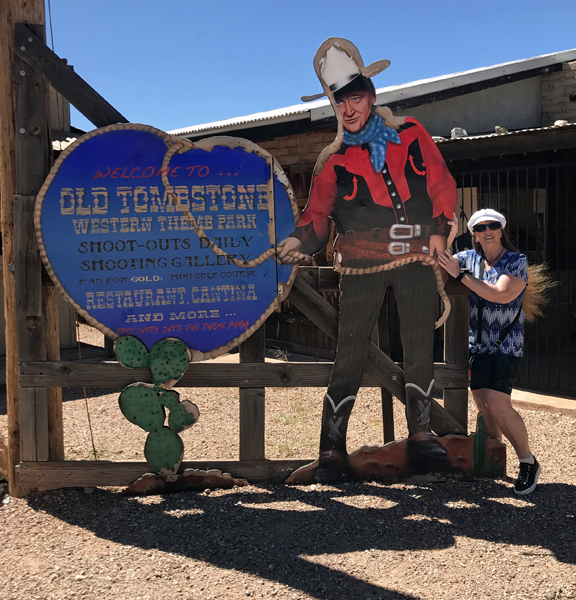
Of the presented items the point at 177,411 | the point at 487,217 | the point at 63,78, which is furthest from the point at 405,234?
the point at 63,78

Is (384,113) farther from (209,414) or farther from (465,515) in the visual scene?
(209,414)

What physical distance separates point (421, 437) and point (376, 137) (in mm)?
2081

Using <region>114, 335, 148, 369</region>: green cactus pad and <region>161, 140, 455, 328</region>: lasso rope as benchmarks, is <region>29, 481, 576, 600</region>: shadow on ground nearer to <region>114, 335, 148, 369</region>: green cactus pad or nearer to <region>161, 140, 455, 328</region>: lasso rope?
<region>114, 335, 148, 369</region>: green cactus pad

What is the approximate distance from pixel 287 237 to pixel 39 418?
2.07 metres

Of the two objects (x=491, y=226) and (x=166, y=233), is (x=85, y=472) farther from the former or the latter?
(x=491, y=226)

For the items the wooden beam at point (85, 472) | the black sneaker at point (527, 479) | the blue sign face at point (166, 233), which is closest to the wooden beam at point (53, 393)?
the wooden beam at point (85, 472)

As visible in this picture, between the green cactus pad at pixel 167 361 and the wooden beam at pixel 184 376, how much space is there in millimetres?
81

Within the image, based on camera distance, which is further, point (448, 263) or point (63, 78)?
point (448, 263)

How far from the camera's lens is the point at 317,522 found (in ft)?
11.6

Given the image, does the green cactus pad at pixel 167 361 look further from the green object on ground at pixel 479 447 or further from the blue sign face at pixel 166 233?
the green object on ground at pixel 479 447

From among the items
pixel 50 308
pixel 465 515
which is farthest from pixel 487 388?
pixel 50 308

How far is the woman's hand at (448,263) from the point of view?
3912mm

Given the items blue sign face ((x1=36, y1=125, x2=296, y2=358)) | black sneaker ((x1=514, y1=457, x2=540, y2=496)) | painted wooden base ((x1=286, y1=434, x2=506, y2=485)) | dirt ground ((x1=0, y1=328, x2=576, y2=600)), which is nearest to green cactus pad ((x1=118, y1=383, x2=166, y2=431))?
blue sign face ((x1=36, y1=125, x2=296, y2=358))

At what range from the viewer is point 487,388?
156 inches
